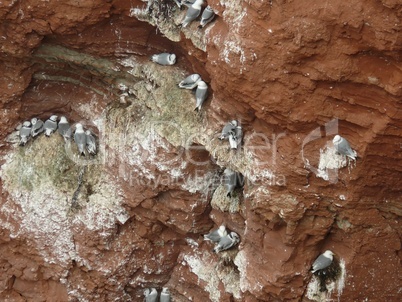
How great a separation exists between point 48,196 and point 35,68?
5.07 feet

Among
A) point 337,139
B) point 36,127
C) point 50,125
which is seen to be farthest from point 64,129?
point 337,139

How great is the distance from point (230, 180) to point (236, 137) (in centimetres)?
63

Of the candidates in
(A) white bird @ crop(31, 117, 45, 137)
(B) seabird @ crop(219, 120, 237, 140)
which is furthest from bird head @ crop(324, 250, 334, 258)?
(A) white bird @ crop(31, 117, 45, 137)

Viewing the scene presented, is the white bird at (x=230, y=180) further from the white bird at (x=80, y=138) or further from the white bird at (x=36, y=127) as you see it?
the white bird at (x=36, y=127)

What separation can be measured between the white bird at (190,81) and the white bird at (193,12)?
0.60m

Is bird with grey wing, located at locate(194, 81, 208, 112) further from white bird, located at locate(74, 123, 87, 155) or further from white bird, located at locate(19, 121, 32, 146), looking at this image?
white bird, located at locate(19, 121, 32, 146)

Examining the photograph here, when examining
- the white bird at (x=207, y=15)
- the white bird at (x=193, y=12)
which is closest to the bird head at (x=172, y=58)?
the white bird at (x=193, y=12)

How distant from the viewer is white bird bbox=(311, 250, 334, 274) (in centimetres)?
643

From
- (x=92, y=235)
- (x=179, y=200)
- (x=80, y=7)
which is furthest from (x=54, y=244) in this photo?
(x=80, y=7)

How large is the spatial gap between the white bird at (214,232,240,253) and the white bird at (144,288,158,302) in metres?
1.43

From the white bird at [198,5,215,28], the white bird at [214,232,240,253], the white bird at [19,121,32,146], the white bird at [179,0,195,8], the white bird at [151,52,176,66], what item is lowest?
the white bird at [19,121,32,146]

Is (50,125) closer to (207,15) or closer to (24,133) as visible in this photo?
(24,133)

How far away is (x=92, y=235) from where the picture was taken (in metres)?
7.77

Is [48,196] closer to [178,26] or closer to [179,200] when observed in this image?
[179,200]
